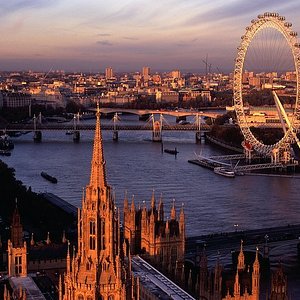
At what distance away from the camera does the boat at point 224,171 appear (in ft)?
97.6

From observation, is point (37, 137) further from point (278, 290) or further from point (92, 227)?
point (92, 227)

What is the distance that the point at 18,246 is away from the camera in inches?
490

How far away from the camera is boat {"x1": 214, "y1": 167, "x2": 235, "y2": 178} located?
97.6 feet

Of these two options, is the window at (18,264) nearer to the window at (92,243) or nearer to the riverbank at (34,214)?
the riverbank at (34,214)

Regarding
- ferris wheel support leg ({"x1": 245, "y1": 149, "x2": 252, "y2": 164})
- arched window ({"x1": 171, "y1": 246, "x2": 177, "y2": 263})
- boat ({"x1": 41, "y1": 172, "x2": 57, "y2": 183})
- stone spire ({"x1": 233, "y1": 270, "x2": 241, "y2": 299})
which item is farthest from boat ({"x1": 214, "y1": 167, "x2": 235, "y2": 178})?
stone spire ({"x1": 233, "y1": 270, "x2": 241, "y2": 299})

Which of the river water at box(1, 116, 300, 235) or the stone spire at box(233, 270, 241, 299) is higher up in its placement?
the stone spire at box(233, 270, 241, 299)

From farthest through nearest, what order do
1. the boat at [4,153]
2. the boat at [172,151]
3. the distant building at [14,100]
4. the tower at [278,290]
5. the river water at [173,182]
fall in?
the distant building at [14,100] → the boat at [172,151] → the boat at [4,153] → the river water at [173,182] → the tower at [278,290]

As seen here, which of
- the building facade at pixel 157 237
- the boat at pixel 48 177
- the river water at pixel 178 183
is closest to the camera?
the building facade at pixel 157 237

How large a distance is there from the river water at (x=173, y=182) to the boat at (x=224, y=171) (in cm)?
35

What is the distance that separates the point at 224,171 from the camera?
3022 cm

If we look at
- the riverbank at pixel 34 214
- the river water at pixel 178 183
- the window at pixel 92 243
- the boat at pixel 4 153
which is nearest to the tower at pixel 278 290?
the window at pixel 92 243

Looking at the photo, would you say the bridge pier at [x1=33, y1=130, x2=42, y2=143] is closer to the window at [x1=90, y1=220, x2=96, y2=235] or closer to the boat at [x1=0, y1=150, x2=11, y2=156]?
the boat at [x1=0, y1=150, x2=11, y2=156]

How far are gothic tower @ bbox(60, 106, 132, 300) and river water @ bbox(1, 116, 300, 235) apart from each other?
35.1ft

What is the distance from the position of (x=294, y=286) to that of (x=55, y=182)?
13.5 metres
